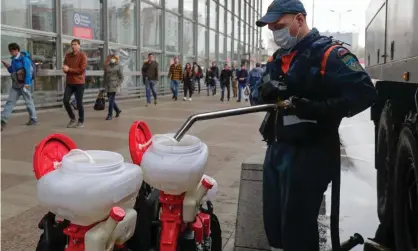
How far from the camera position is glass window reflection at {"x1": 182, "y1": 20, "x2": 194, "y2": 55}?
2576cm

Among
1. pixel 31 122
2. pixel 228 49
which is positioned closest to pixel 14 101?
pixel 31 122

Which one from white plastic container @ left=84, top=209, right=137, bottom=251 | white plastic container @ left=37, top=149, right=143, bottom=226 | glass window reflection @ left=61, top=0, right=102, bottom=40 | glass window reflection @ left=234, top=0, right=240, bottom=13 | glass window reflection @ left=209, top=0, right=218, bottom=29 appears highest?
glass window reflection @ left=234, top=0, right=240, bottom=13

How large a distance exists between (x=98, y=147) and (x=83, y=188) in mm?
5758

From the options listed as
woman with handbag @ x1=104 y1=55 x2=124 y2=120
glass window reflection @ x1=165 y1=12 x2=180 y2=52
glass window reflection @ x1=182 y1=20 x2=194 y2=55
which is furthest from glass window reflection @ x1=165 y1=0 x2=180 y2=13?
woman with handbag @ x1=104 y1=55 x2=124 y2=120

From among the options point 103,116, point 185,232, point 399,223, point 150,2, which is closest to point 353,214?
point 399,223

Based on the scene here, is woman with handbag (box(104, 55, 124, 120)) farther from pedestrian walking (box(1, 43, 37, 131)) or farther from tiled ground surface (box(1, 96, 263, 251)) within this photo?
pedestrian walking (box(1, 43, 37, 131))

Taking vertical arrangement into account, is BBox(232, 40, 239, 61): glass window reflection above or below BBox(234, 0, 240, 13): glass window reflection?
below

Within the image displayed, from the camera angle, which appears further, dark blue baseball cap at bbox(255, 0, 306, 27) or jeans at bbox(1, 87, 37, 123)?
jeans at bbox(1, 87, 37, 123)

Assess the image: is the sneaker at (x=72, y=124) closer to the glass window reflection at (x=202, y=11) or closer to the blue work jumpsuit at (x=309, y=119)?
the blue work jumpsuit at (x=309, y=119)

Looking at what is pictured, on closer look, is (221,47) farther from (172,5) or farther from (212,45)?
(172,5)

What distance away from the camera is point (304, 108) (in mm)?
2475

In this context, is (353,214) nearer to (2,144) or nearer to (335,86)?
(335,86)

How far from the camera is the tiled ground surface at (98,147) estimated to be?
4.27 m

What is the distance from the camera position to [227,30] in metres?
36.3
